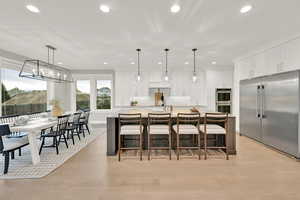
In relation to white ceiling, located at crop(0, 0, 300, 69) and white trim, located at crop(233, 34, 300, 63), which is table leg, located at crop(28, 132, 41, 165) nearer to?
white ceiling, located at crop(0, 0, 300, 69)

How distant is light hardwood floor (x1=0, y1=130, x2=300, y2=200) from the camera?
2363 millimetres

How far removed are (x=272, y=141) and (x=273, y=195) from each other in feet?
7.48

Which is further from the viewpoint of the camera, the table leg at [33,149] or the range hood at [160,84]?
the range hood at [160,84]

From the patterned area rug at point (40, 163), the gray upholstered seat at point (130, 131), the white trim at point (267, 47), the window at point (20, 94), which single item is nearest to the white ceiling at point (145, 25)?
the white trim at point (267, 47)

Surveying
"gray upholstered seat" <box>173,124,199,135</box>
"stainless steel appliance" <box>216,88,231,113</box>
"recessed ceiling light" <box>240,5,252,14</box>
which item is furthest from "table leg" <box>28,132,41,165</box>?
"stainless steel appliance" <box>216,88,231,113</box>

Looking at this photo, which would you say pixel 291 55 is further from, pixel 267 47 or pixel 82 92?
pixel 82 92

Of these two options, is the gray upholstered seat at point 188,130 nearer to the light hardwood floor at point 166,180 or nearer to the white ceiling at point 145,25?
the light hardwood floor at point 166,180

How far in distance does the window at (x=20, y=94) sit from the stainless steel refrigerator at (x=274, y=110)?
700 cm

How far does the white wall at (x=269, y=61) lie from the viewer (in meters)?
3.86

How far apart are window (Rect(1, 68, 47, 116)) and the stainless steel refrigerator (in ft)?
22.9

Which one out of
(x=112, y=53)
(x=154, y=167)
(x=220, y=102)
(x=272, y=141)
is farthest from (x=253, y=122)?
(x=112, y=53)

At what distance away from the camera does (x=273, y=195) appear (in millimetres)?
2342

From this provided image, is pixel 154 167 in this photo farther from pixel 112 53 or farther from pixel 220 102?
pixel 220 102

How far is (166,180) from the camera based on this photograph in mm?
2764
